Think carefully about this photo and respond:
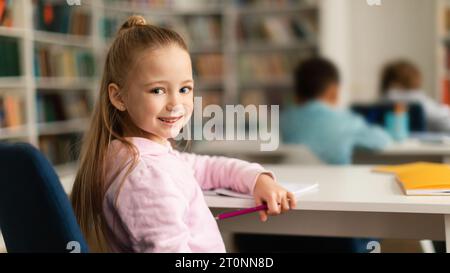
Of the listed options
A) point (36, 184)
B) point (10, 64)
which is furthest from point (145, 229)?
point (10, 64)

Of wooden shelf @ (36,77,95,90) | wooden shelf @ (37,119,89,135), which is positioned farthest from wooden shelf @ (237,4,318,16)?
wooden shelf @ (37,119,89,135)

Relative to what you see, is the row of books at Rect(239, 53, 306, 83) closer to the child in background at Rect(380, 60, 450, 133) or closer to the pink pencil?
the child in background at Rect(380, 60, 450, 133)

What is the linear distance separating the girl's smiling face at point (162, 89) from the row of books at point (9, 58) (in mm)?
1842

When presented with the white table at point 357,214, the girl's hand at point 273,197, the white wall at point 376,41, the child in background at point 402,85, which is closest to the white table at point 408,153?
the child in background at point 402,85

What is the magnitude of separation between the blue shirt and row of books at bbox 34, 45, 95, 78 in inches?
68.5

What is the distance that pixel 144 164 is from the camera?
34.0 inches

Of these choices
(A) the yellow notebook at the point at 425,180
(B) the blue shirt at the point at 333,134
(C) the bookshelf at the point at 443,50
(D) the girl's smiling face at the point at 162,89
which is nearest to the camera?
(D) the girl's smiling face at the point at 162,89

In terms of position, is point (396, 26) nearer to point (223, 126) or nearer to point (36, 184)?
point (223, 126)

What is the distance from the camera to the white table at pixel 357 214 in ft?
3.02

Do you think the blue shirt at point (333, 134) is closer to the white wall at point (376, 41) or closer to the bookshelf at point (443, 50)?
the white wall at point (376, 41)

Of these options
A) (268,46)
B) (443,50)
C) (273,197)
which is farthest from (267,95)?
(273,197)

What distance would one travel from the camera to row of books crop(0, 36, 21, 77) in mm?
2582

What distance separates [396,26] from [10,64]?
10.1 ft

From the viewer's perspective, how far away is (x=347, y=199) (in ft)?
3.13
